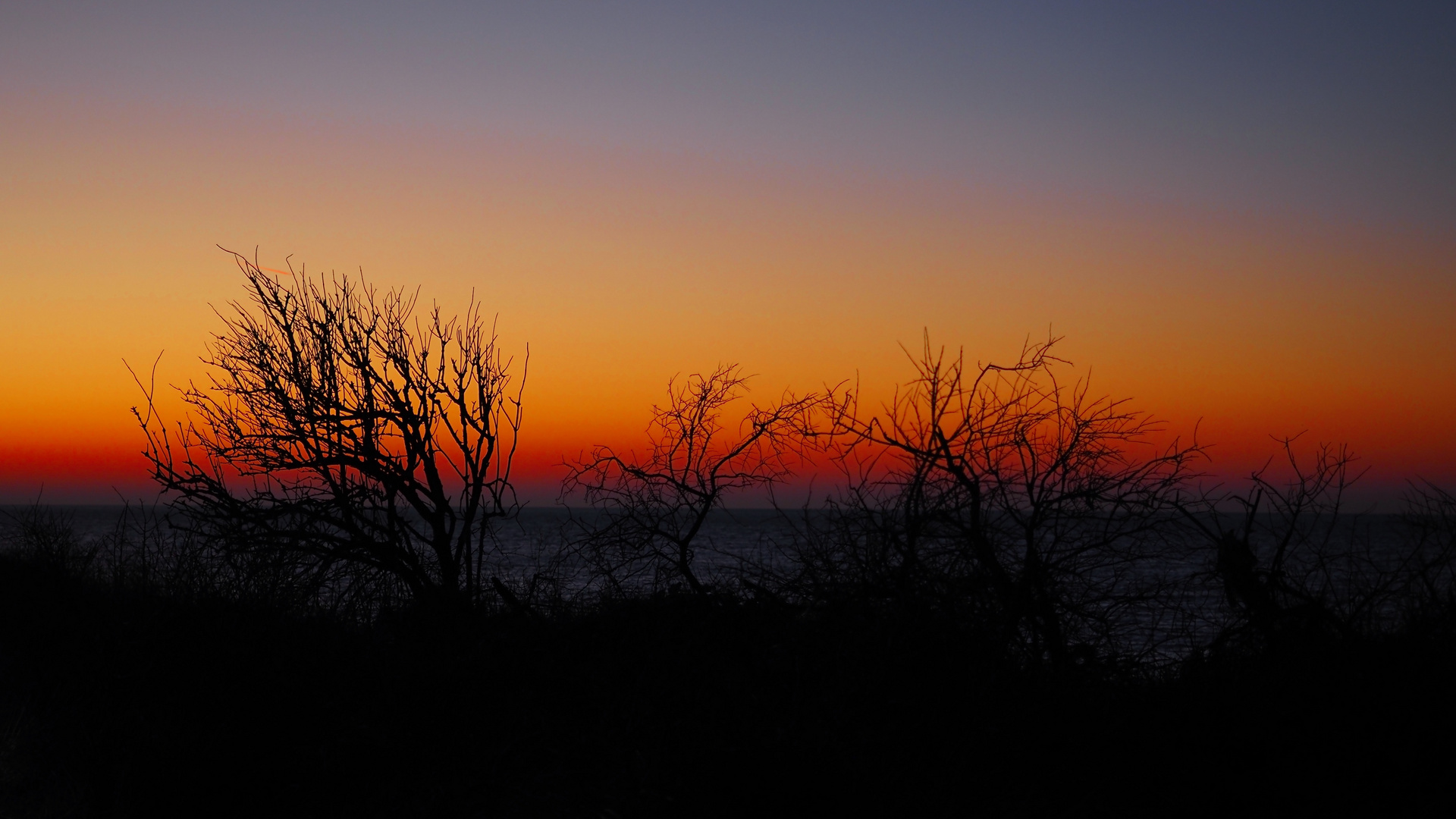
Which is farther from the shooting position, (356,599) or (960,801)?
(356,599)

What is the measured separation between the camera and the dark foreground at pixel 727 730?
Result: 21.3 ft

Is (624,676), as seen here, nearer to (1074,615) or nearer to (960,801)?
(960,801)

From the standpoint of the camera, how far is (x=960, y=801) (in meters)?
6.43

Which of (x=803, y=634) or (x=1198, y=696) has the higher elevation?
(x=803, y=634)

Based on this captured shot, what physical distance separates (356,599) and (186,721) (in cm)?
340

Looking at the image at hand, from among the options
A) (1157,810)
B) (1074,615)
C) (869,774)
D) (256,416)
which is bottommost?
(1157,810)

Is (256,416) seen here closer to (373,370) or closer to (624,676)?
(373,370)

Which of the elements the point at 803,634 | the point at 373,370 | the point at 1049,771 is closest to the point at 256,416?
the point at 373,370

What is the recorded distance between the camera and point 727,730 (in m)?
6.86

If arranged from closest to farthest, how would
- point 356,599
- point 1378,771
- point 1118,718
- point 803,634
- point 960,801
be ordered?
point 960,801
point 1378,771
point 1118,718
point 803,634
point 356,599

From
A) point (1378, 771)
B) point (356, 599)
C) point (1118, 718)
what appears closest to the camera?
point (1378, 771)

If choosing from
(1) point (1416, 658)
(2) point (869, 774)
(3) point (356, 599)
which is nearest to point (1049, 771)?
(2) point (869, 774)

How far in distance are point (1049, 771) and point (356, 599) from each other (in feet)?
26.0

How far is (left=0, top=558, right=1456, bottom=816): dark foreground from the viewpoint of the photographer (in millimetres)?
6496
